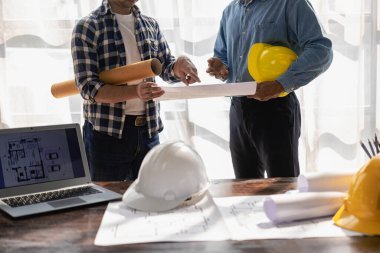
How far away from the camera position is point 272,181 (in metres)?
1.48

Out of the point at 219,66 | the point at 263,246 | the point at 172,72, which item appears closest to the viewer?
the point at 263,246

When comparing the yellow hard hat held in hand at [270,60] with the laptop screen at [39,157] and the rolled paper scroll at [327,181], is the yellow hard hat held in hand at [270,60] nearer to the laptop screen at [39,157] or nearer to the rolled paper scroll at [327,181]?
the rolled paper scroll at [327,181]

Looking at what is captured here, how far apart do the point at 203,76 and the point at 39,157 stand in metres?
1.50

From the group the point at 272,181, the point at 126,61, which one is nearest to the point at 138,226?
the point at 272,181

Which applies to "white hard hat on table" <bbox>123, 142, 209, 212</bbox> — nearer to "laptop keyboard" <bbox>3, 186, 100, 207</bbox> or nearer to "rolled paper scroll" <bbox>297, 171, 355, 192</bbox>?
"laptop keyboard" <bbox>3, 186, 100, 207</bbox>

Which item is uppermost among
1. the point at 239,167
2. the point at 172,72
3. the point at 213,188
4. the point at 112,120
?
the point at 172,72

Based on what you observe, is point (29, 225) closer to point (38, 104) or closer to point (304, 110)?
point (38, 104)

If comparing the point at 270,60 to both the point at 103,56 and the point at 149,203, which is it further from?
the point at 149,203

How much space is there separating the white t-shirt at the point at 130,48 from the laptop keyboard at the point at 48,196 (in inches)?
22.2

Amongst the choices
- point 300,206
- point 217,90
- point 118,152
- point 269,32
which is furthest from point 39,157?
point 269,32

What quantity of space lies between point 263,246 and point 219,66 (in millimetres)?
1252

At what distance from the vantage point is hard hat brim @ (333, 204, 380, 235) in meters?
1.04

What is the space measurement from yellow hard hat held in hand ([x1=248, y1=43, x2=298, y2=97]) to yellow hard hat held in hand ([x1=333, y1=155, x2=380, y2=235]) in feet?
2.74

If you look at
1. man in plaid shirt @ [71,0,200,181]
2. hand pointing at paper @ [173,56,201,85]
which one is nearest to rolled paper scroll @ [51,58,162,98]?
man in plaid shirt @ [71,0,200,181]
